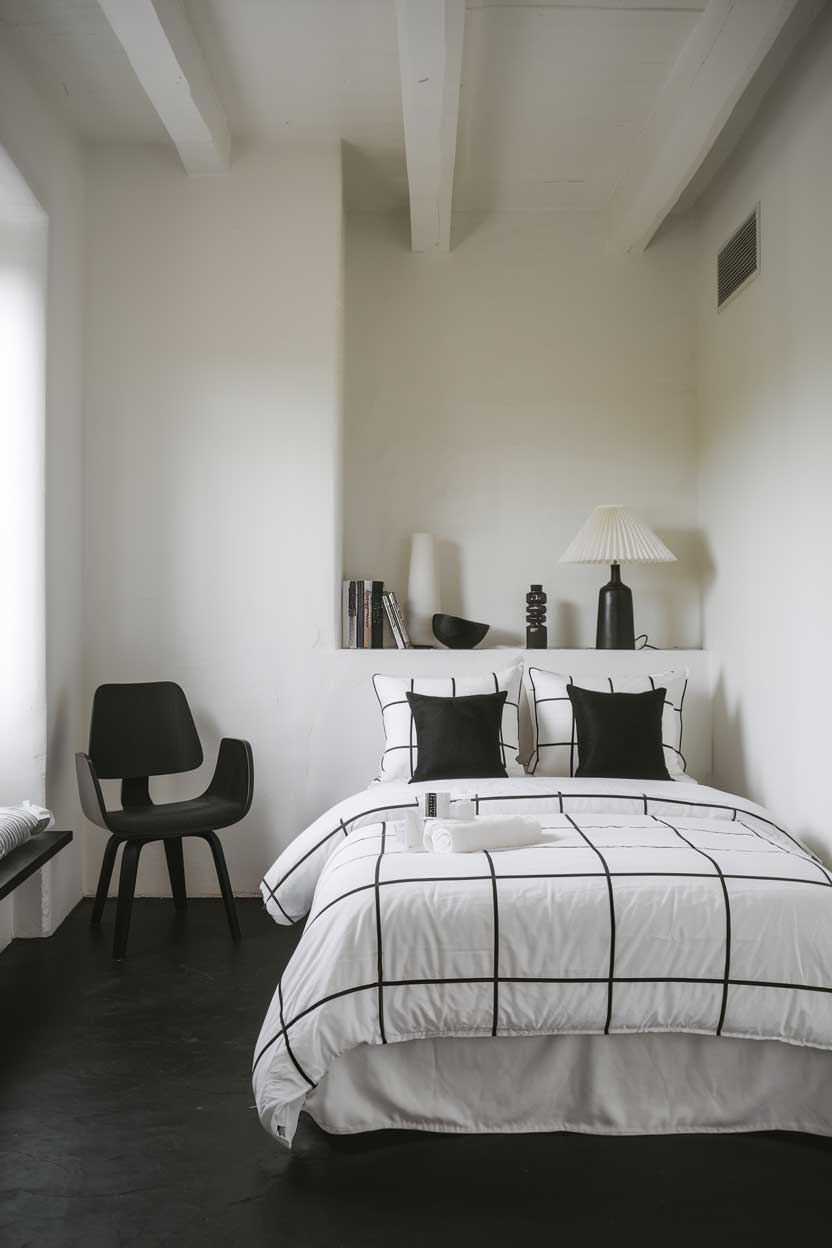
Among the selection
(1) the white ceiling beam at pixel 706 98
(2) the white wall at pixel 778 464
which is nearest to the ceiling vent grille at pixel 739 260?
(2) the white wall at pixel 778 464

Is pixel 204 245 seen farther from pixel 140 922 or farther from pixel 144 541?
pixel 140 922

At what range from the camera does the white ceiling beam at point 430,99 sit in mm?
2674

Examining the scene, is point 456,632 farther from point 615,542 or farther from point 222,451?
point 222,451

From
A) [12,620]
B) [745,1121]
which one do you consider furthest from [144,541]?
[745,1121]

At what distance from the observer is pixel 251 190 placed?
385 centimetres

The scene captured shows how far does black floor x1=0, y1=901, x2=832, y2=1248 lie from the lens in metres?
1.72

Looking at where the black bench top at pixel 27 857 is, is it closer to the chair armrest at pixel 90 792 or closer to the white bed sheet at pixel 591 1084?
the chair armrest at pixel 90 792

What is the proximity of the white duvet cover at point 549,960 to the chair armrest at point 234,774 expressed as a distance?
4.46 feet

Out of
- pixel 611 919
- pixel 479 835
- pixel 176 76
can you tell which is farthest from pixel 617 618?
pixel 176 76

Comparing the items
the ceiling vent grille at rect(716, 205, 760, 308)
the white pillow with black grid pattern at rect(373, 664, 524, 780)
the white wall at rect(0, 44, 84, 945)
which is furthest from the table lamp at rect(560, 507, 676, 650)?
the white wall at rect(0, 44, 84, 945)

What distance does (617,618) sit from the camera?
3.98 meters

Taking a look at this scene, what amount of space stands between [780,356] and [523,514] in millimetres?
1361

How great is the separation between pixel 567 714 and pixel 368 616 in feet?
3.24

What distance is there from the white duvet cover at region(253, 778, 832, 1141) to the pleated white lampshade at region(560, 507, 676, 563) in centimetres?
185
